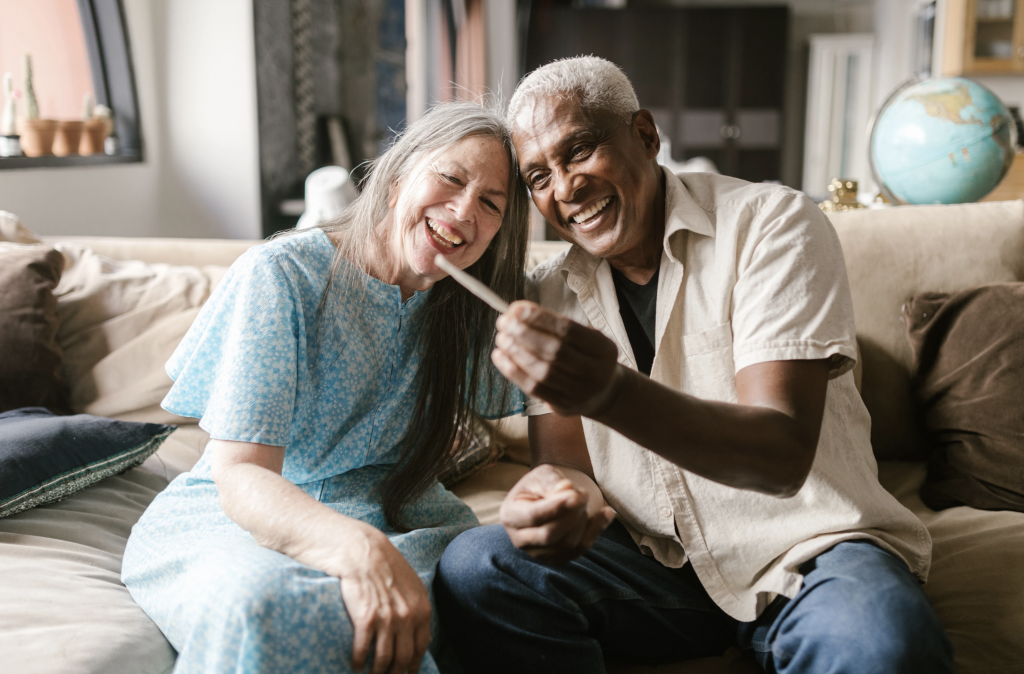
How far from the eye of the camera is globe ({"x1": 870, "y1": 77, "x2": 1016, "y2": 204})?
1889 mm

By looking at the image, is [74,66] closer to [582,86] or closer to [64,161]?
[64,161]

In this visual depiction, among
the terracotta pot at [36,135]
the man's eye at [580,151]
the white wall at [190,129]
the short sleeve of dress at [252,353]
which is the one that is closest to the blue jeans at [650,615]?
the short sleeve of dress at [252,353]

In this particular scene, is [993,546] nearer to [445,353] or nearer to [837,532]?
[837,532]

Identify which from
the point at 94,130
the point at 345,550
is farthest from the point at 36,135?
the point at 345,550

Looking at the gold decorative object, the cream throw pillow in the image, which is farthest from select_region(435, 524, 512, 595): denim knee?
the gold decorative object

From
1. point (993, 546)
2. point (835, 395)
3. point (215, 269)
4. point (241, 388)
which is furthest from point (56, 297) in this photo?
point (993, 546)

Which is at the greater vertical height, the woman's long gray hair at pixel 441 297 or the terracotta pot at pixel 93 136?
the terracotta pot at pixel 93 136

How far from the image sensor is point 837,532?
1.09 meters

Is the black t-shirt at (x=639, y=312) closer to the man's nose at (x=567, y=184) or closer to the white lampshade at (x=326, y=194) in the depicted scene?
the man's nose at (x=567, y=184)

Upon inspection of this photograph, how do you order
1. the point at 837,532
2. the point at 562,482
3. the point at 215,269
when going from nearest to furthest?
1. the point at 562,482
2. the point at 837,532
3. the point at 215,269

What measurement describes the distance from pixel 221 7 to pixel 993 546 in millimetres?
3137

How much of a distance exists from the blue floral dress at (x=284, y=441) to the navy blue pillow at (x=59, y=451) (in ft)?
0.63

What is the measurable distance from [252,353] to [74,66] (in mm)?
2539

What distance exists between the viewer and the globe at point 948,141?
1.89m
